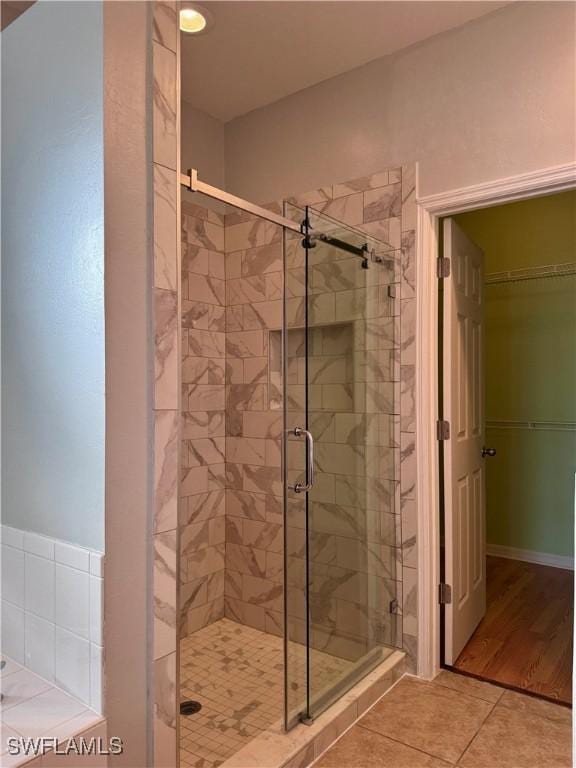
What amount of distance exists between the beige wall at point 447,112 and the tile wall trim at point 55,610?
209cm

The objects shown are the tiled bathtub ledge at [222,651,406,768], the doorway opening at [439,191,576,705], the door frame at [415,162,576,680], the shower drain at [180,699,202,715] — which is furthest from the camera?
the doorway opening at [439,191,576,705]

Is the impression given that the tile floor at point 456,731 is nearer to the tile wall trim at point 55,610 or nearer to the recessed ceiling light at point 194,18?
the tile wall trim at point 55,610

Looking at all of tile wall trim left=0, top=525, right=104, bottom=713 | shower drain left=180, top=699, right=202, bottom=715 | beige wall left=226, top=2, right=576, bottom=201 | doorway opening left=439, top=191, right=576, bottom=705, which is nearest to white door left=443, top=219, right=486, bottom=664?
doorway opening left=439, top=191, right=576, bottom=705

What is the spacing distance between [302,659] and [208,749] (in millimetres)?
456

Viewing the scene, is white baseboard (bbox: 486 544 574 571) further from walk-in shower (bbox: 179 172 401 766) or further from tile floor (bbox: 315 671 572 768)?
walk-in shower (bbox: 179 172 401 766)

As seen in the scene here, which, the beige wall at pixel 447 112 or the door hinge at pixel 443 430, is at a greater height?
the beige wall at pixel 447 112

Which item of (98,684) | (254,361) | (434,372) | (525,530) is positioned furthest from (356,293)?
(525,530)

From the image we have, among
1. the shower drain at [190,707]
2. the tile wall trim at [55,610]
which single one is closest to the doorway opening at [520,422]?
the shower drain at [190,707]

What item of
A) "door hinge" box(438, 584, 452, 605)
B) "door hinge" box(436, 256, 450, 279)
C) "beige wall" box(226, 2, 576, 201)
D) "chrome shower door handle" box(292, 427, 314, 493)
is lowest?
"door hinge" box(438, 584, 452, 605)

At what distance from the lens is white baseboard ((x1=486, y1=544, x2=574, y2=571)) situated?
3.94 m

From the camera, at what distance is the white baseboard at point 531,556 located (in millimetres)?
3938

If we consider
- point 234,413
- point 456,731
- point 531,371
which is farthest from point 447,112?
point 456,731

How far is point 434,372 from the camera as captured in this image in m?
2.44

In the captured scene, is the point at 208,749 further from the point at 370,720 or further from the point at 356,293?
the point at 356,293
